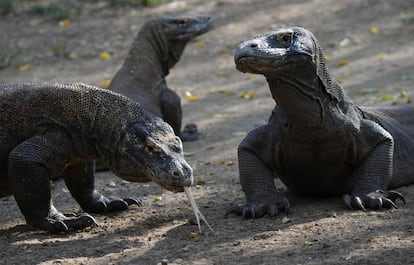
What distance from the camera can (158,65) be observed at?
32.4ft

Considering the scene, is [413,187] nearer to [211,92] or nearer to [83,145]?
[83,145]

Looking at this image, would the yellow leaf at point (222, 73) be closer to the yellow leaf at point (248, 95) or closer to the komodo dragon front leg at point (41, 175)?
the yellow leaf at point (248, 95)

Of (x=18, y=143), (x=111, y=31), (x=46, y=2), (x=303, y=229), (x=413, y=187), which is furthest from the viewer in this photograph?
(x=46, y=2)

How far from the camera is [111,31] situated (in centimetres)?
1405

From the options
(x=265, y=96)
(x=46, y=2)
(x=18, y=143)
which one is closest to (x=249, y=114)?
(x=265, y=96)

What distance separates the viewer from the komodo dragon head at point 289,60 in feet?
18.1

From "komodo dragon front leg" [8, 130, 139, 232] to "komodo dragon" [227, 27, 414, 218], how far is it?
1.11m

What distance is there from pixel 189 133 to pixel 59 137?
11.1 feet

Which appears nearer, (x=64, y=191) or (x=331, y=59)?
(x=64, y=191)

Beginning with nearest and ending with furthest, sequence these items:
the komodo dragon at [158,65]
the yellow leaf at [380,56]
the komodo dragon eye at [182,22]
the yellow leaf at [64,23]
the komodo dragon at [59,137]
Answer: the komodo dragon at [59,137]
the komodo dragon at [158,65]
the komodo dragon eye at [182,22]
the yellow leaf at [380,56]
the yellow leaf at [64,23]

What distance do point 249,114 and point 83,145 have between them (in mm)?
4014

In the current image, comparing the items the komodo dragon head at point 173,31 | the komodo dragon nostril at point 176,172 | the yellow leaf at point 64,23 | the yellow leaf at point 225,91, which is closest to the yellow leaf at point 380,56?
the yellow leaf at point 225,91

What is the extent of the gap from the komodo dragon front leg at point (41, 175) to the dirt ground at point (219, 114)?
0.09 metres

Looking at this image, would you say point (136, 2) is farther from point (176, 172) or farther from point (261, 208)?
point (176, 172)
